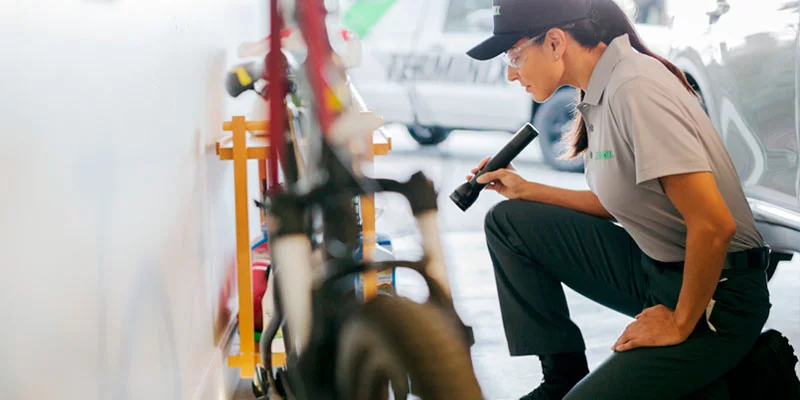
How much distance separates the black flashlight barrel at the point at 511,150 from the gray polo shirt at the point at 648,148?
0.35ft

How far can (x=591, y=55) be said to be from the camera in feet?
4.37

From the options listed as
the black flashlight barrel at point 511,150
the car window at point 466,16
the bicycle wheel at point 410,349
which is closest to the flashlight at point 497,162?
the black flashlight barrel at point 511,150

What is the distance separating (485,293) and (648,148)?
4.59 ft

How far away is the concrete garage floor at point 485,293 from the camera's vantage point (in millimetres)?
1181

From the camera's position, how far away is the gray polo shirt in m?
1.17

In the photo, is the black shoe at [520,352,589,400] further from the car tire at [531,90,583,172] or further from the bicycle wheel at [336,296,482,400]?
the car tire at [531,90,583,172]

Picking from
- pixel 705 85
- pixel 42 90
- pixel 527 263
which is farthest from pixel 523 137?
pixel 705 85

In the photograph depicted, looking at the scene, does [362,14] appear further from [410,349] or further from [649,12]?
[649,12]

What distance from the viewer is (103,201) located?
0.89 meters

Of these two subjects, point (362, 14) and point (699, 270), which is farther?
point (362, 14)

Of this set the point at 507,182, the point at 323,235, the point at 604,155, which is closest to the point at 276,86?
the point at 323,235

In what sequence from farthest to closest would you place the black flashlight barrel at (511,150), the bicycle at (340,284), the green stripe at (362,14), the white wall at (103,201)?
the black flashlight barrel at (511,150) → the green stripe at (362,14) → the bicycle at (340,284) → the white wall at (103,201)

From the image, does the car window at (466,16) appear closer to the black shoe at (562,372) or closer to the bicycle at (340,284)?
the black shoe at (562,372)

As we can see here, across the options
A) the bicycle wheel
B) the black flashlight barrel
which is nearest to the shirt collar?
the black flashlight barrel
